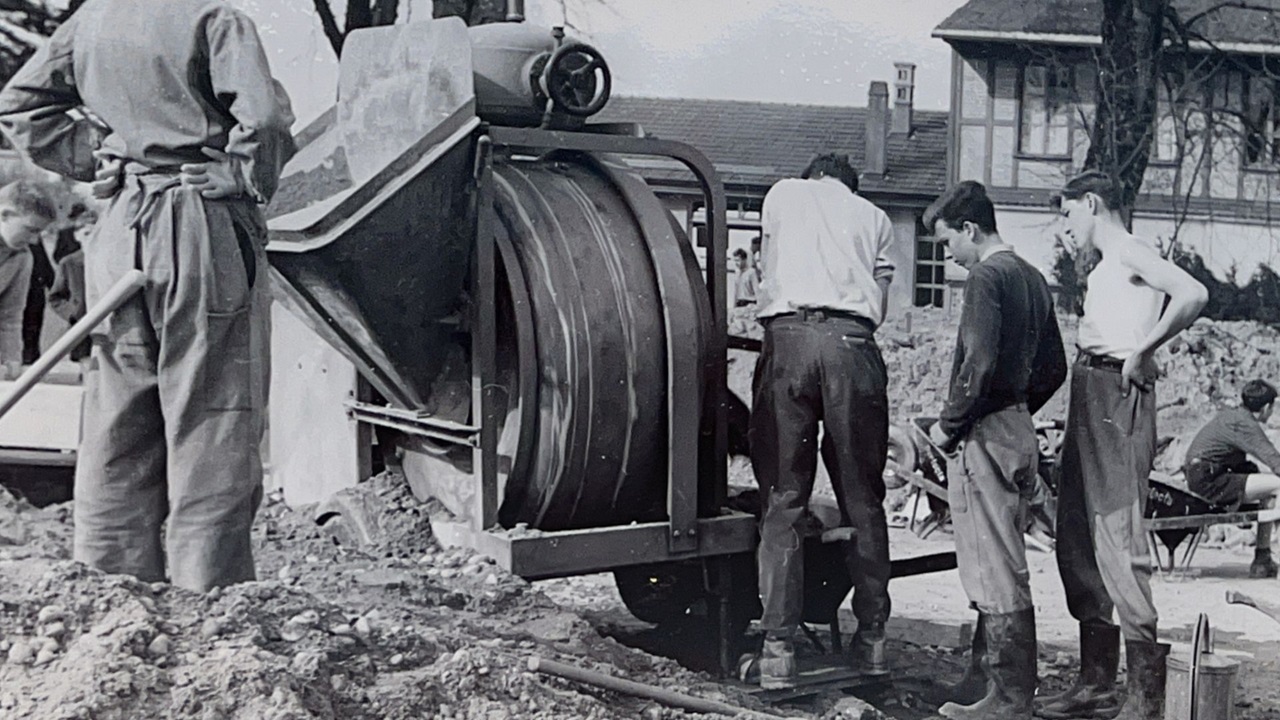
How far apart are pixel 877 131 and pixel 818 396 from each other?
8.48 feet

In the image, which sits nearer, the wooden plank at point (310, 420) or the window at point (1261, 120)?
the wooden plank at point (310, 420)

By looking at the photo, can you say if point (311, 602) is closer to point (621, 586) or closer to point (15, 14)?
point (621, 586)

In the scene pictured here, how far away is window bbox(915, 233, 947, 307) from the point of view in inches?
280

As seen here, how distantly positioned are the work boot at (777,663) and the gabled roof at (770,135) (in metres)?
2.24

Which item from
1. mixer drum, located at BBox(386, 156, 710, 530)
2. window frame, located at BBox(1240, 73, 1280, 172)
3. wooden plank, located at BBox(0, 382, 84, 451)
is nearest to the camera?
mixer drum, located at BBox(386, 156, 710, 530)

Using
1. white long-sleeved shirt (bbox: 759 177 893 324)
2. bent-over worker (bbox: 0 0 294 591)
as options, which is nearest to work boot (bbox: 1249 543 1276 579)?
white long-sleeved shirt (bbox: 759 177 893 324)

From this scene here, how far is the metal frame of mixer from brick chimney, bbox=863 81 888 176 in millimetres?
2077

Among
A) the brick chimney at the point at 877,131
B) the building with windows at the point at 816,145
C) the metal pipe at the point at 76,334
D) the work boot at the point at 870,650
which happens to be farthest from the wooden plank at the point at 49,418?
the brick chimney at the point at 877,131

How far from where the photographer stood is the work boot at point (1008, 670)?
4.64 m

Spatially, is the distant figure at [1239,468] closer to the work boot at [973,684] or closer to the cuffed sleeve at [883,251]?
the work boot at [973,684]

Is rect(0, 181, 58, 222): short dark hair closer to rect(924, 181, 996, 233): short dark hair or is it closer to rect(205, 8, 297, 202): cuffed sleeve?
rect(205, 8, 297, 202): cuffed sleeve

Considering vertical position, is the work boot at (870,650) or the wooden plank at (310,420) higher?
the wooden plank at (310,420)

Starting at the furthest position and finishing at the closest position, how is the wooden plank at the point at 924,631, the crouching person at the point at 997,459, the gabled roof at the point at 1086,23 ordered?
the gabled roof at the point at 1086,23
the wooden plank at the point at 924,631
the crouching person at the point at 997,459

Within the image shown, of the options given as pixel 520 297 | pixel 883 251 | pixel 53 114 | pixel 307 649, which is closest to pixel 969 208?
pixel 883 251
